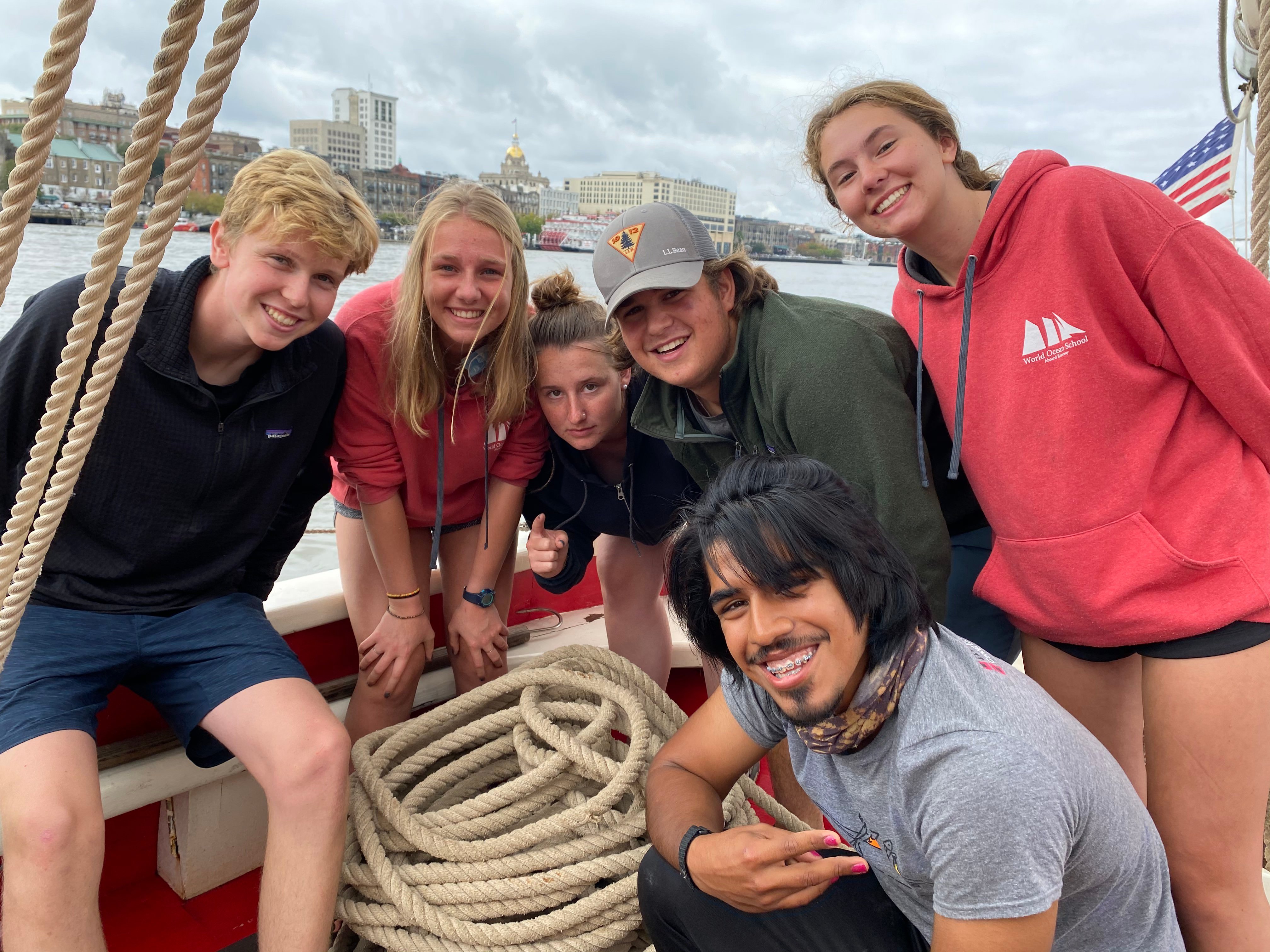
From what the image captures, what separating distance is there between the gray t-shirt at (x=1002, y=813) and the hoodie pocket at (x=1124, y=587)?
26 centimetres

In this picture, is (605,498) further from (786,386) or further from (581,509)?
(786,386)

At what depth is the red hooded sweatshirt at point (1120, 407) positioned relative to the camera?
1.35 m

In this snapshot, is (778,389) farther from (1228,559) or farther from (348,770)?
(348,770)

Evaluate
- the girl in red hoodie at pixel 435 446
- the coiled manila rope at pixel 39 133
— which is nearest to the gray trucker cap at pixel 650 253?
the girl in red hoodie at pixel 435 446

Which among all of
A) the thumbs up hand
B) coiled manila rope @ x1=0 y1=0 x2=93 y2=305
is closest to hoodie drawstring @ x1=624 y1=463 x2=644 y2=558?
the thumbs up hand

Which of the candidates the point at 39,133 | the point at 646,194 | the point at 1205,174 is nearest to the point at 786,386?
the point at 39,133

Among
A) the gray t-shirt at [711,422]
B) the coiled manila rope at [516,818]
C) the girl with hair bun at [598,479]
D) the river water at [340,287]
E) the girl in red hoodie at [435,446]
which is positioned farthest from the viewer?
the river water at [340,287]

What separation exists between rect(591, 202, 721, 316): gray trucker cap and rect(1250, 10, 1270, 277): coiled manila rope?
1120 millimetres

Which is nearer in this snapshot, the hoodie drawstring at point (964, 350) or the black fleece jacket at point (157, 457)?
the hoodie drawstring at point (964, 350)

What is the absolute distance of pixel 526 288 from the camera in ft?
6.79

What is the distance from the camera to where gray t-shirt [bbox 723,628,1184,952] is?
105 cm

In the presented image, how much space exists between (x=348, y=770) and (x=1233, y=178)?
4.58m

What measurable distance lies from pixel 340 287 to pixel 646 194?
7293 millimetres

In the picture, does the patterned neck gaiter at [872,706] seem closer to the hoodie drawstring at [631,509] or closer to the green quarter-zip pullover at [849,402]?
the green quarter-zip pullover at [849,402]
